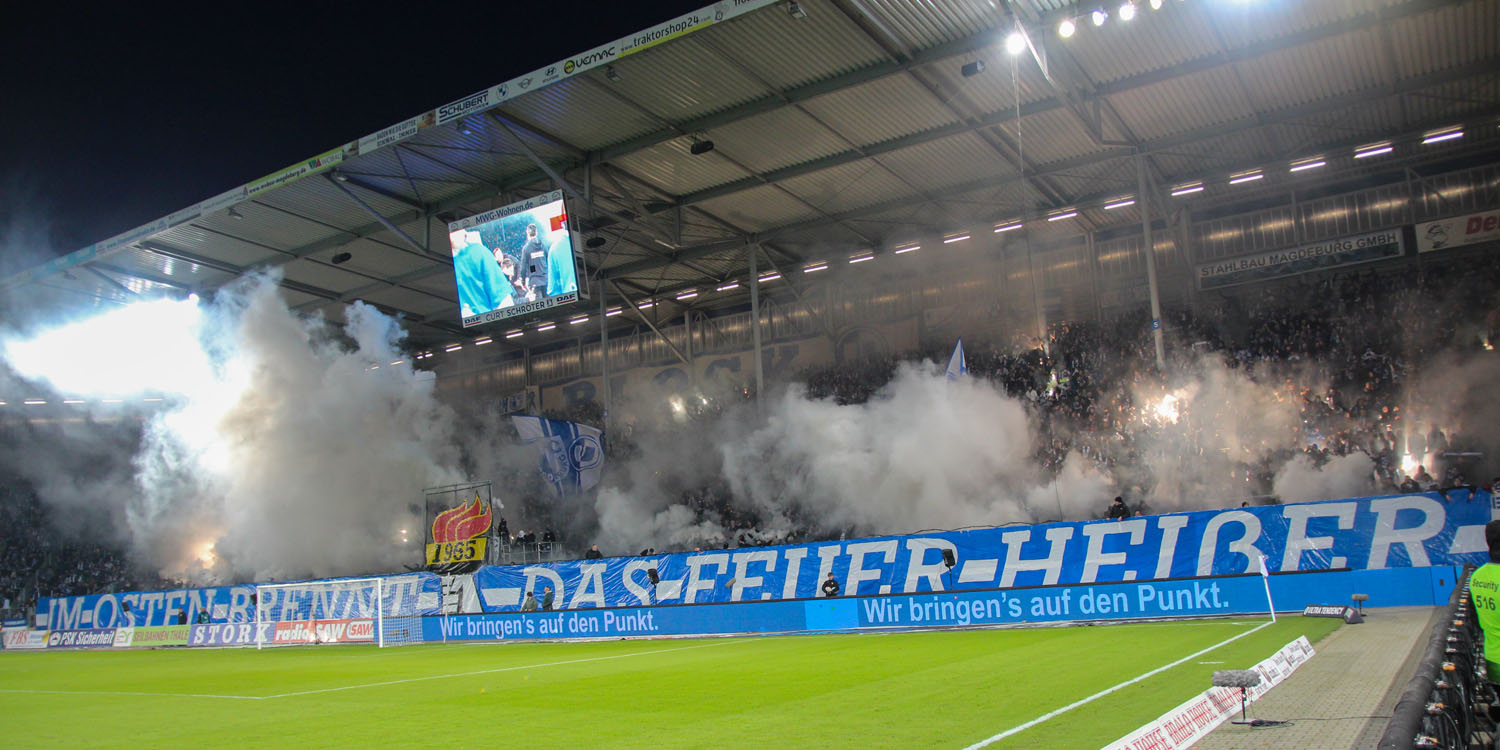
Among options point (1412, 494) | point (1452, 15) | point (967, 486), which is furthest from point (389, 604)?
point (1452, 15)

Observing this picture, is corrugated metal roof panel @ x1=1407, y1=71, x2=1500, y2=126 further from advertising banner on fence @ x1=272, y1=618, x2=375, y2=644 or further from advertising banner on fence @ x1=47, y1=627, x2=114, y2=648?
advertising banner on fence @ x1=47, y1=627, x2=114, y2=648

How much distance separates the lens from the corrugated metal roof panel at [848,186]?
92.2 ft

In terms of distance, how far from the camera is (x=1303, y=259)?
30.4m

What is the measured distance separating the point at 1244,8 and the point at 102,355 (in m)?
42.0

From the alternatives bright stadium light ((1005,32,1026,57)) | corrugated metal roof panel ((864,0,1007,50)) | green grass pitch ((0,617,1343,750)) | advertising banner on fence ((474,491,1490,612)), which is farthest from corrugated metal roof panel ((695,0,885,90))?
green grass pitch ((0,617,1343,750))

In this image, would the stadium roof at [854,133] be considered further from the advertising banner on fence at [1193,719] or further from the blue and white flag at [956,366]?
the advertising banner on fence at [1193,719]

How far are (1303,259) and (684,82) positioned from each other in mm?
21416

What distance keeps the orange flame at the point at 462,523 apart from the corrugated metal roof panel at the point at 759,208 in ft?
43.0

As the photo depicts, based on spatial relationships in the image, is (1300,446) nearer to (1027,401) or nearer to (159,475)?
(1027,401)

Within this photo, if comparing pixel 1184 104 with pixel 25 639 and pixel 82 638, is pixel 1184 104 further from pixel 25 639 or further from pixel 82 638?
pixel 25 639

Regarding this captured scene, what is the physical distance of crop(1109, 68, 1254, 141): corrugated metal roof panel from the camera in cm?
2312

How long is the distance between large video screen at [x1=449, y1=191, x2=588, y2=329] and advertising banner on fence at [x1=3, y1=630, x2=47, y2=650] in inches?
912

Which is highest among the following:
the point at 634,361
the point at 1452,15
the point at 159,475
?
the point at 1452,15

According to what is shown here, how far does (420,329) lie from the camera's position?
4438 cm
